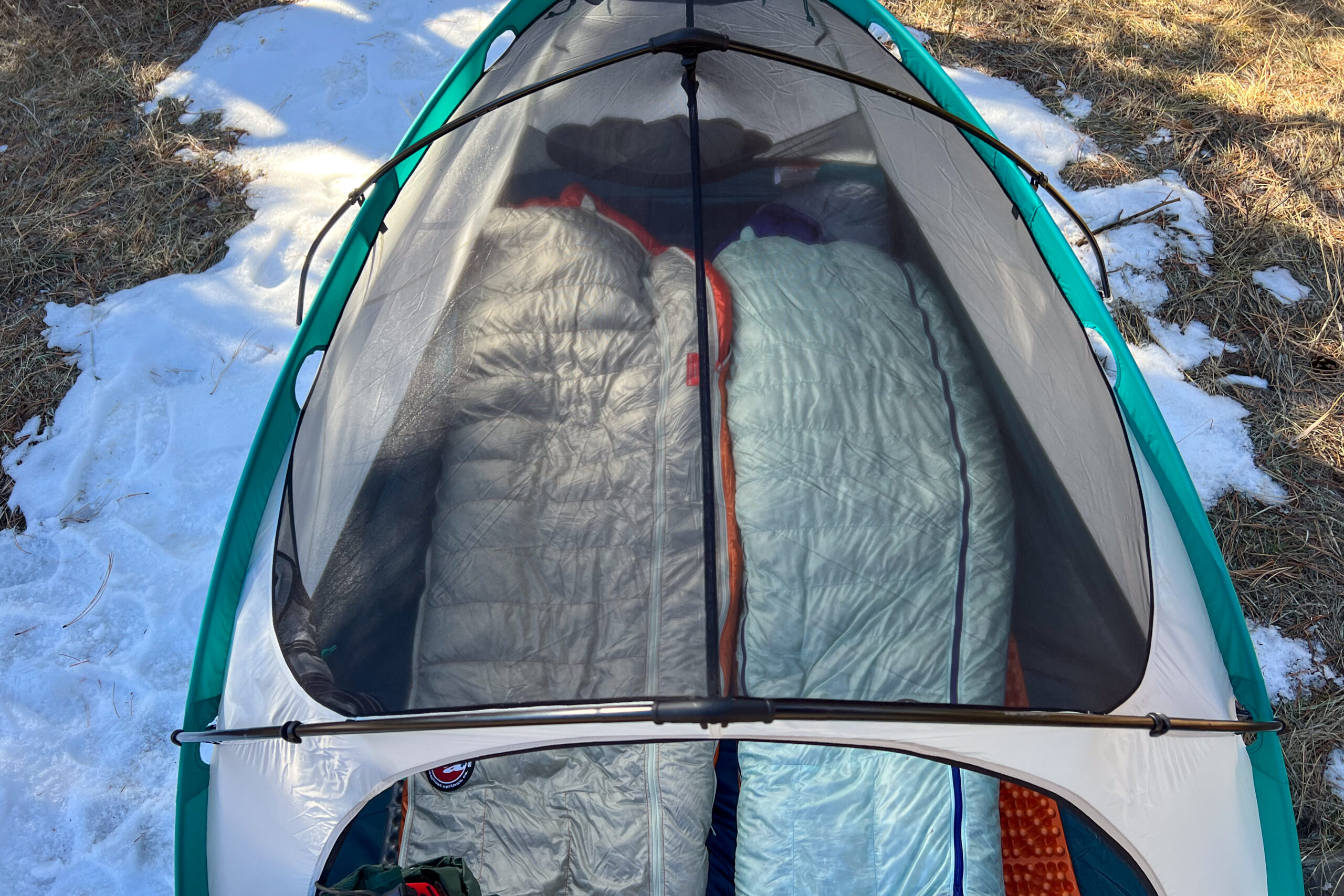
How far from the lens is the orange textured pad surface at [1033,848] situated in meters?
1.41

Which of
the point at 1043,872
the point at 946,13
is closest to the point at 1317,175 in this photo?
the point at 946,13

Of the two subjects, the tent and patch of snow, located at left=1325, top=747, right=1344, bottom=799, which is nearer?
the tent

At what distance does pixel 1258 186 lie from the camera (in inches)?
98.3

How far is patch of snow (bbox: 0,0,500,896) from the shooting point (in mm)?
1677

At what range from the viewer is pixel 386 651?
1.18 meters

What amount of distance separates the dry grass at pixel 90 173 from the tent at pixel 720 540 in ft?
3.62

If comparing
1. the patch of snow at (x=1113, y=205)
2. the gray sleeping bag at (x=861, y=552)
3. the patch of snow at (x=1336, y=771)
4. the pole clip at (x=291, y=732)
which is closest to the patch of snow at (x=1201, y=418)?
the patch of snow at (x=1113, y=205)

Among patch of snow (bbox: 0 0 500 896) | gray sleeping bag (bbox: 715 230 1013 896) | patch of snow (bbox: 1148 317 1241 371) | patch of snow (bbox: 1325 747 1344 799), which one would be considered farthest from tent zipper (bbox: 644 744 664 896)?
patch of snow (bbox: 1148 317 1241 371)

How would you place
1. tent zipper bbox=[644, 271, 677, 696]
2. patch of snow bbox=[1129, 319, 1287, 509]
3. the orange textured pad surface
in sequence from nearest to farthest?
tent zipper bbox=[644, 271, 677, 696] < the orange textured pad surface < patch of snow bbox=[1129, 319, 1287, 509]

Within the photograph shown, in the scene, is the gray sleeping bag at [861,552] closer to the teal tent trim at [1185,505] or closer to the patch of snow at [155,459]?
the teal tent trim at [1185,505]

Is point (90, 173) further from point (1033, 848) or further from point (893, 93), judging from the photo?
point (1033, 848)

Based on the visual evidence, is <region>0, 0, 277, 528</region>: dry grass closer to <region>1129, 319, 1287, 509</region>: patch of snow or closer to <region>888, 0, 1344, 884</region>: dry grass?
<region>888, 0, 1344, 884</region>: dry grass

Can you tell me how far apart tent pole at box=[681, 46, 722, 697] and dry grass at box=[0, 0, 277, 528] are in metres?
1.76

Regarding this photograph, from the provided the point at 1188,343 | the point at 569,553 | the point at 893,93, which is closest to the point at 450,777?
the point at 569,553
